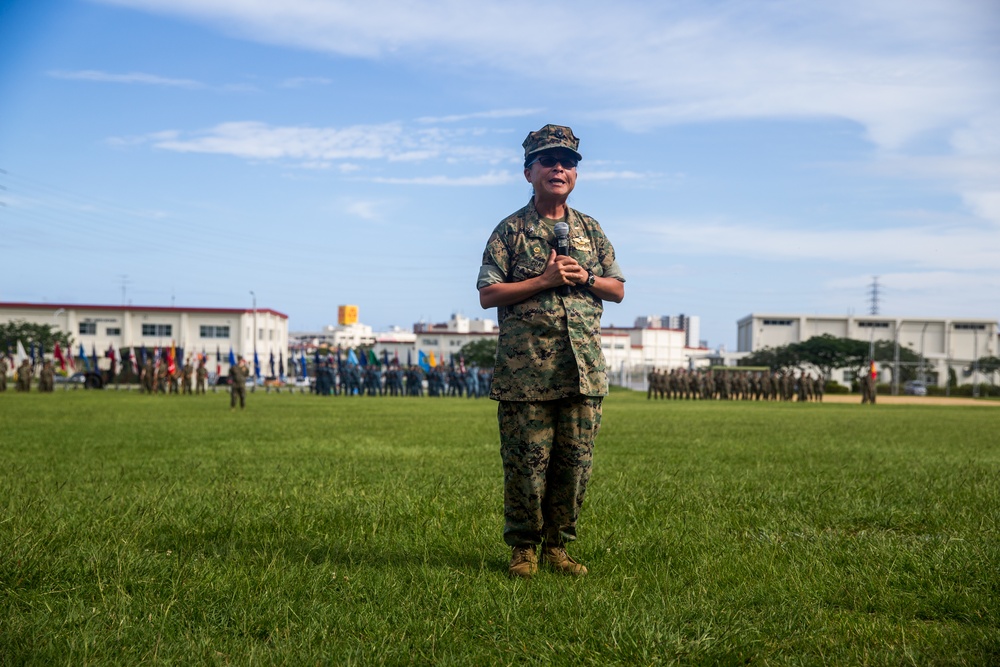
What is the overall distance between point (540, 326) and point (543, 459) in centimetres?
64

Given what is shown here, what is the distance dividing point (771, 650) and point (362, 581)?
1896mm

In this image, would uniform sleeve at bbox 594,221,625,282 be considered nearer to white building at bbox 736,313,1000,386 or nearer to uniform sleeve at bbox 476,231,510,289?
uniform sleeve at bbox 476,231,510,289

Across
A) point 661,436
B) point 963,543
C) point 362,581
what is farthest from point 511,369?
point 661,436

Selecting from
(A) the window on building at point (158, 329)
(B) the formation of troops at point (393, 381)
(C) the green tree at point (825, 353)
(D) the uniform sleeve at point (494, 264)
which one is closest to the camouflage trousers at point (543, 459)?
(D) the uniform sleeve at point (494, 264)

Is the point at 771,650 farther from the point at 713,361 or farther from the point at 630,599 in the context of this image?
the point at 713,361

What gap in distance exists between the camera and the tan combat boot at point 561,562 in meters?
4.65

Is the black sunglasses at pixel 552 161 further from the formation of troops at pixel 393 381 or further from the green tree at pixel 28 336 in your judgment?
the green tree at pixel 28 336

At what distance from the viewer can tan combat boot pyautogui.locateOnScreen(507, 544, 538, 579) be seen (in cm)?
457

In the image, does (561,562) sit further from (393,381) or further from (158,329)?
(158,329)

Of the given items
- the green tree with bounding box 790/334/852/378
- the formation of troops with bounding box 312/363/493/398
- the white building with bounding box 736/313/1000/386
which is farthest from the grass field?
the white building with bounding box 736/313/1000/386

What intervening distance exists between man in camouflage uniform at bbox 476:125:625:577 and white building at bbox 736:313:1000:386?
11226 cm

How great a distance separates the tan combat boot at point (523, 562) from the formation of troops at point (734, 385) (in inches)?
1864

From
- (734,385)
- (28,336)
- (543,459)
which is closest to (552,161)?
(543,459)

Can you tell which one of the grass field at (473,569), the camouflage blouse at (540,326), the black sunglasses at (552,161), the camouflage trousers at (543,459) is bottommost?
the grass field at (473,569)
